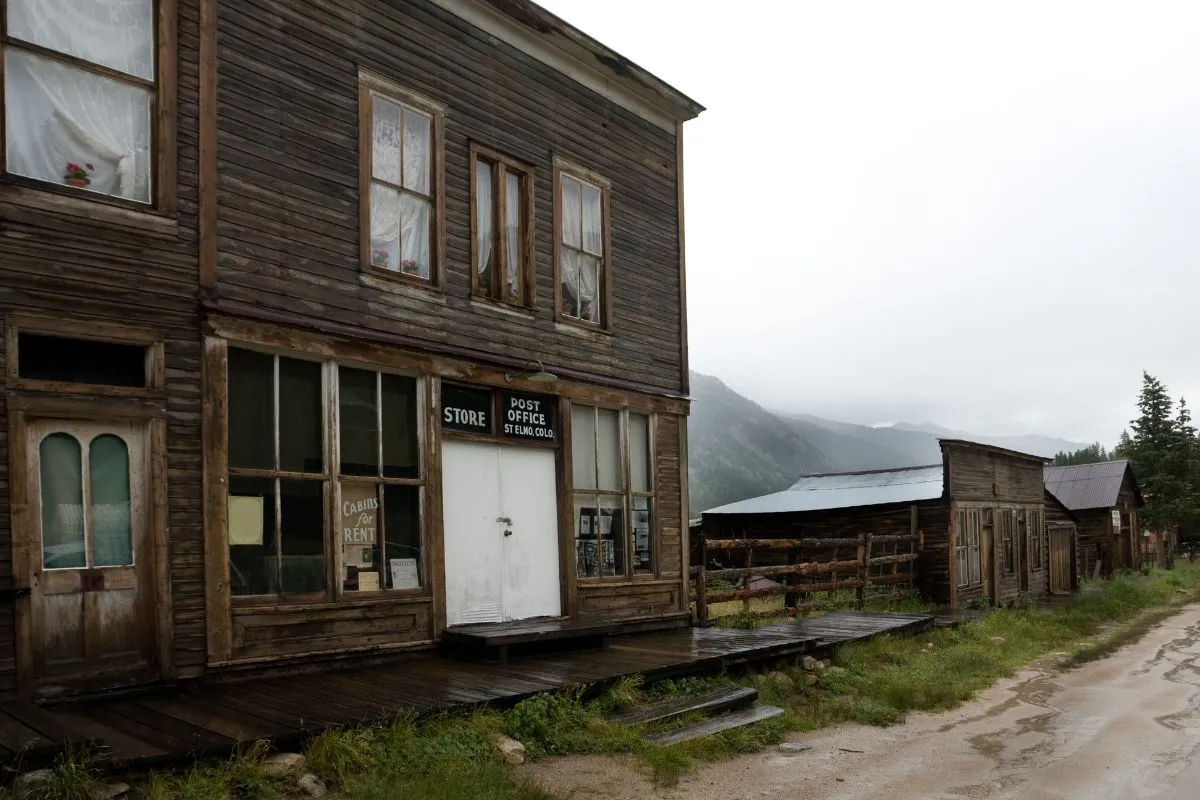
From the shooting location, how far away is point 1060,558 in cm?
3138

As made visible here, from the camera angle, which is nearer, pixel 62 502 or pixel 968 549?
pixel 62 502

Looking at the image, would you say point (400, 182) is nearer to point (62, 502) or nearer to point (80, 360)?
point (80, 360)

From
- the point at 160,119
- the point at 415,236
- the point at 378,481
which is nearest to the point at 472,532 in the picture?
the point at 378,481

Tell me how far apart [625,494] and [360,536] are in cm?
446

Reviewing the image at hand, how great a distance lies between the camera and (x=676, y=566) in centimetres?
1400

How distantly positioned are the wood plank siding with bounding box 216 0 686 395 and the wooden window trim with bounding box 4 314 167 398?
31.3 inches

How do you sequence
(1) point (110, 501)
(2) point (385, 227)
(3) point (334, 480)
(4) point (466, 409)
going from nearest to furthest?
(1) point (110, 501) < (3) point (334, 480) < (2) point (385, 227) < (4) point (466, 409)

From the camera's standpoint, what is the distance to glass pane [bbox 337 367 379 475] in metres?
9.67

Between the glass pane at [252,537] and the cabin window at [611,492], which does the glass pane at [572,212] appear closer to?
the cabin window at [611,492]

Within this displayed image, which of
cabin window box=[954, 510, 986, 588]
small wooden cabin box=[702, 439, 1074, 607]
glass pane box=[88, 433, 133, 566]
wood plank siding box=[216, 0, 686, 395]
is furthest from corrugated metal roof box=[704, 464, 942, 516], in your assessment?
glass pane box=[88, 433, 133, 566]

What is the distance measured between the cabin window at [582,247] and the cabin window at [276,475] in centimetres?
418

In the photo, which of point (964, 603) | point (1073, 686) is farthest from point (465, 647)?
point (964, 603)

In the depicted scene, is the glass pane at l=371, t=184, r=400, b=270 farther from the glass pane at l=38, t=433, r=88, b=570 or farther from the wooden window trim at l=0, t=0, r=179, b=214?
the glass pane at l=38, t=433, r=88, b=570

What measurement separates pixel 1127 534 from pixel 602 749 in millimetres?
42647
